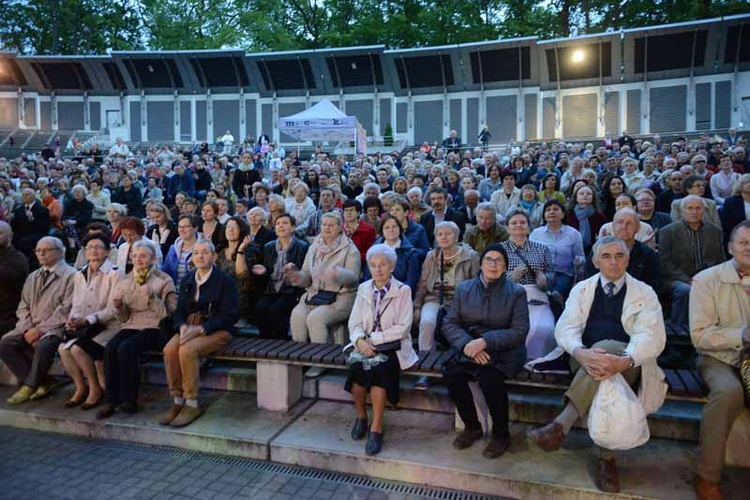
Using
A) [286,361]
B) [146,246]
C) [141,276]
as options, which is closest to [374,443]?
[286,361]

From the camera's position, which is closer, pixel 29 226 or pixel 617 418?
pixel 617 418

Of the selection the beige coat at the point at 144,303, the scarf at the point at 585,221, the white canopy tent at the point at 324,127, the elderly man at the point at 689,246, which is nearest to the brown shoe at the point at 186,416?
the beige coat at the point at 144,303

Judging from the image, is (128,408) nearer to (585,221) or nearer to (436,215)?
(436,215)

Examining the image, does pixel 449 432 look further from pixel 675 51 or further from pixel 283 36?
pixel 283 36

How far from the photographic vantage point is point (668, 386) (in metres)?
3.65

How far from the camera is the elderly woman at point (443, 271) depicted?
5.20 metres

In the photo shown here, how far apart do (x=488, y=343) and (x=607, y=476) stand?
3.44ft

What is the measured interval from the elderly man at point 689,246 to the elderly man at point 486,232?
1.53m

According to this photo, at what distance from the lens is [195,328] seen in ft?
15.5

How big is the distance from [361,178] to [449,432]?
7062mm

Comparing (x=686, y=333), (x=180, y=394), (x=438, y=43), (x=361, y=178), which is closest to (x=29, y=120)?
(x=438, y=43)

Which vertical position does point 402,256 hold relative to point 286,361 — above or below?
above

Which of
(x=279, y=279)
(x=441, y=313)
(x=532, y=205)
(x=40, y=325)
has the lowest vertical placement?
(x=40, y=325)

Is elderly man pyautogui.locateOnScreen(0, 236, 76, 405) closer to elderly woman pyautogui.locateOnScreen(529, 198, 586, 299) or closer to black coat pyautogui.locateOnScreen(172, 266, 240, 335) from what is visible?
black coat pyautogui.locateOnScreen(172, 266, 240, 335)
